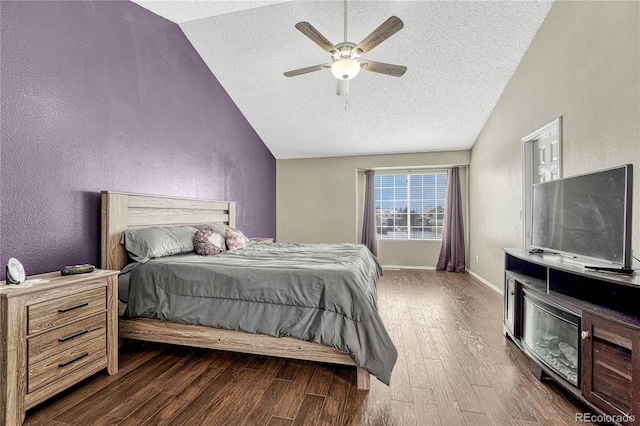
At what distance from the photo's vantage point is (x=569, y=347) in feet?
5.45

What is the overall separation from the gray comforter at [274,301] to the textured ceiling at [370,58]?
102 inches

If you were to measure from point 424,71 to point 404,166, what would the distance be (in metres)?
2.23

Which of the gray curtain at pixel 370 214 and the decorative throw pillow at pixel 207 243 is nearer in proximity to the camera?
the decorative throw pillow at pixel 207 243

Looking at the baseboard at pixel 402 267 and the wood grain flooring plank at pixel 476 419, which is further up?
the wood grain flooring plank at pixel 476 419

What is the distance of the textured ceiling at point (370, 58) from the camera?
2910 millimetres

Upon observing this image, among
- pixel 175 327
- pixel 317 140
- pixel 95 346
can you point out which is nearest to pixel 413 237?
pixel 317 140

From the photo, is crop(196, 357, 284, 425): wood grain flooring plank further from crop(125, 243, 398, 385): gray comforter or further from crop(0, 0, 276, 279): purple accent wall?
crop(0, 0, 276, 279): purple accent wall

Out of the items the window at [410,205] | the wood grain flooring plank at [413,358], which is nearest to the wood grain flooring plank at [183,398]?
the wood grain flooring plank at [413,358]

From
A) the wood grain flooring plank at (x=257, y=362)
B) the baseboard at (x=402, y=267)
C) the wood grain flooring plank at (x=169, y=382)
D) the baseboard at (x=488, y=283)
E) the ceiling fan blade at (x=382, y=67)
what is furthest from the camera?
the baseboard at (x=402, y=267)

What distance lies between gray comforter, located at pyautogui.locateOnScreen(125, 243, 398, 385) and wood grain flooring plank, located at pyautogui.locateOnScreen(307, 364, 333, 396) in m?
0.27

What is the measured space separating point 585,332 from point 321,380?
1523 mm

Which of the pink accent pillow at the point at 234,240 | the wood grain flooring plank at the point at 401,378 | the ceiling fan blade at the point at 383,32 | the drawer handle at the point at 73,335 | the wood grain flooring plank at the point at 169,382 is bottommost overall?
the wood grain flooring plank at the point at 169,382

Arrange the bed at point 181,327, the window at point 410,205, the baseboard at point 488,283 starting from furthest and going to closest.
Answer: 1. the window at point 410,205
2. the baseboard at point 488,283
3. the bed at point 181,327

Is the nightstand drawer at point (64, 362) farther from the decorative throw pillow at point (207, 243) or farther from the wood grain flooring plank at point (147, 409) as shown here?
the decorative throw pillow at point (207, 243)
